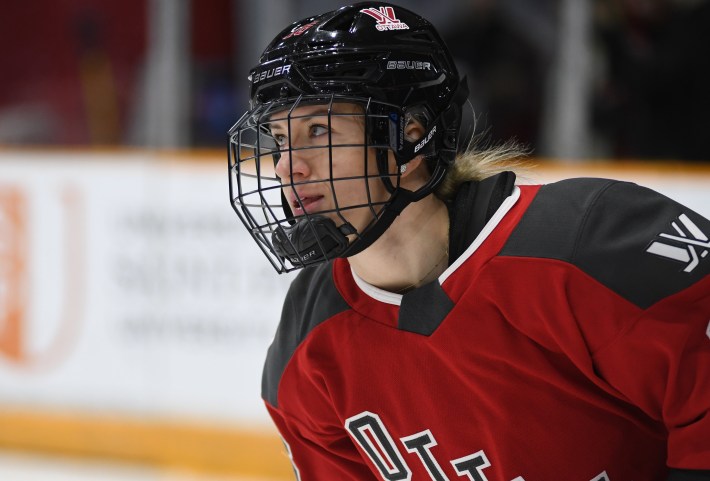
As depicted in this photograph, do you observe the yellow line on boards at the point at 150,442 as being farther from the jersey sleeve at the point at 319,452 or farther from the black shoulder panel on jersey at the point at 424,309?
the black shoulder panel on jersey at the point at 424,309

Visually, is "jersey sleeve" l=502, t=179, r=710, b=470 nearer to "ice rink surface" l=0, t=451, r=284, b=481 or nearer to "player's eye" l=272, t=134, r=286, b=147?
"player's eye" l=272, t=134, r=286, b=147

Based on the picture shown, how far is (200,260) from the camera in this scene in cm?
360

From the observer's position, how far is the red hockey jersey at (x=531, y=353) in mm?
1260

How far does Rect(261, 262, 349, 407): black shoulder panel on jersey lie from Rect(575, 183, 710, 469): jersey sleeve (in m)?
0.43

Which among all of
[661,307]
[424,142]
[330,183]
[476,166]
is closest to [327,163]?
[330,183]

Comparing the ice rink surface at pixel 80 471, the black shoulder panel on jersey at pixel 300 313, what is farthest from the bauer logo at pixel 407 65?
the ice rink surface at pixel 80 471

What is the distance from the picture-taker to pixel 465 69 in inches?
148

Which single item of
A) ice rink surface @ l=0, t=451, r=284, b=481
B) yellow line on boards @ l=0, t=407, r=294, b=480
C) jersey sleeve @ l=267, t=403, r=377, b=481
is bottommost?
ice rink surface @ l=0, t=451, r=284, b=481

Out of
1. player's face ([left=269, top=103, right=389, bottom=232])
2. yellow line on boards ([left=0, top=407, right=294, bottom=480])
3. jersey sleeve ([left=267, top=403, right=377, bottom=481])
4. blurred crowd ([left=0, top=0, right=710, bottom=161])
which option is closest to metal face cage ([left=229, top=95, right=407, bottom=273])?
player's face ([left=269, top=103, right=389, bottom=232])

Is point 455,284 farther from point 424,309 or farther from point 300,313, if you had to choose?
point 300,313

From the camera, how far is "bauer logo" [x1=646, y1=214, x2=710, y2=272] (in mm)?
1254

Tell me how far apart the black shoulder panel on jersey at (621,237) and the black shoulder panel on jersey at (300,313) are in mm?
336

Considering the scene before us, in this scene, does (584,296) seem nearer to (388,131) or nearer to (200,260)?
(388,131)

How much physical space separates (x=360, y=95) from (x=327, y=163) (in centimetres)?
11
